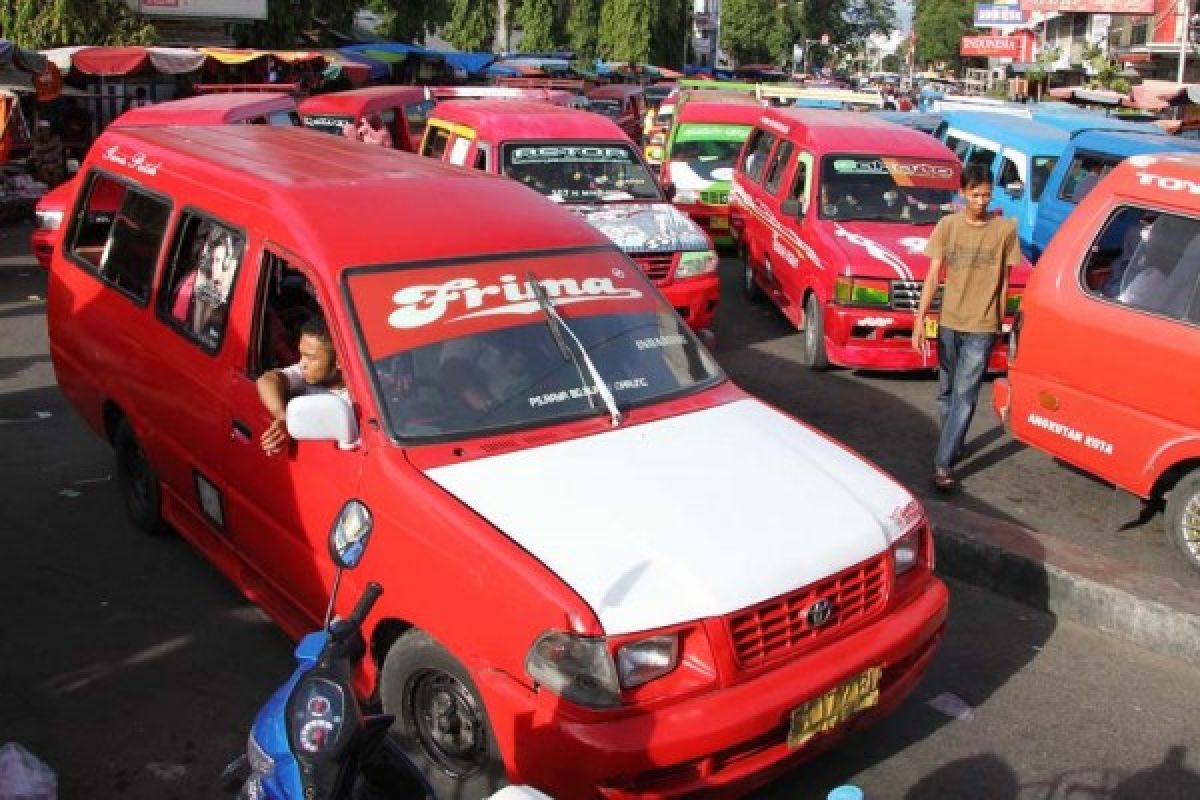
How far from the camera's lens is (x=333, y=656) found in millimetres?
2566

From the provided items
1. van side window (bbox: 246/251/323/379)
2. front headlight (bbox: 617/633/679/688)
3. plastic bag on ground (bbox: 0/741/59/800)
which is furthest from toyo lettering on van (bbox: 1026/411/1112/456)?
plastic bag on ground (bbox: 0/741/59/800)

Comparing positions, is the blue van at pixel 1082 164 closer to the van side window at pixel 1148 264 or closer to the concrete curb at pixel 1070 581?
the van side window at pixel 1148 264

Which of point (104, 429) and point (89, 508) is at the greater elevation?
point (104, 429)

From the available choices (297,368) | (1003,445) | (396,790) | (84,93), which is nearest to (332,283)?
(297,368)

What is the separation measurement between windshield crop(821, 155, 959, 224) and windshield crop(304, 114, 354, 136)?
741 cm

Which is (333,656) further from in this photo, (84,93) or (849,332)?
(84,93)

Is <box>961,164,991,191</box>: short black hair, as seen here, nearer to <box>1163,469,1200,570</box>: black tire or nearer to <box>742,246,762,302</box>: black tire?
<box>1163,469,1200,570</box>: black tire

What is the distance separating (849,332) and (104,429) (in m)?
5.38

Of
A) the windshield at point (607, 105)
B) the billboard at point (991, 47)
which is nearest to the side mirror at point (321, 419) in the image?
the windshield at point (607, 105)

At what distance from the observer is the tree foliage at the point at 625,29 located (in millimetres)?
55812

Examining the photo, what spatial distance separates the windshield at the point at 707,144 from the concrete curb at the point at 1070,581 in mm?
9656

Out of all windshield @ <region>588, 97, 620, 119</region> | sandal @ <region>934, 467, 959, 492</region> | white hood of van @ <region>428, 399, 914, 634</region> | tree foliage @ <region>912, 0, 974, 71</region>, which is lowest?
sandal @ <region>934, 467, 959, 492</region>

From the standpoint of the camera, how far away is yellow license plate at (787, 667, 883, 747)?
130 inches

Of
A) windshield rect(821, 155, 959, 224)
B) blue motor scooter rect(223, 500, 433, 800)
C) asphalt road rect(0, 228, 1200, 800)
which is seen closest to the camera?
blue motor scooter rect(223, 500, 433, 800)
